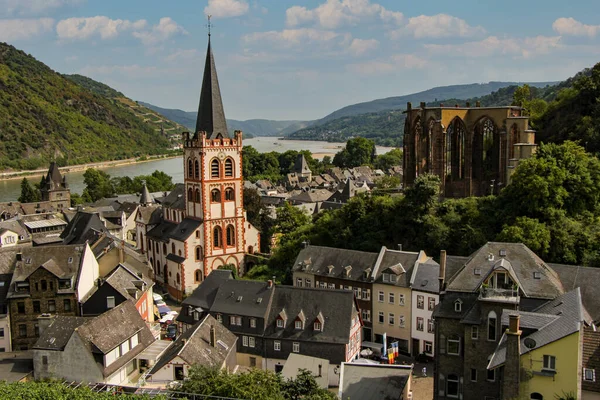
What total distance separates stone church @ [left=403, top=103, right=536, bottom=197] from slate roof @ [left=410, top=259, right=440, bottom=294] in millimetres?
14332

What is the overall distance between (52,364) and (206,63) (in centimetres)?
3484

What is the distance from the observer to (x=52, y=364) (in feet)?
107

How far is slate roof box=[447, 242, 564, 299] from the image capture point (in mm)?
26562

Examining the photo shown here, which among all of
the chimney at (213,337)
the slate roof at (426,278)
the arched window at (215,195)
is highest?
the arched window at (215,195)

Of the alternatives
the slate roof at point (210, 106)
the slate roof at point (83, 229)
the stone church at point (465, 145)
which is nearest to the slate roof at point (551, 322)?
the stone church at point (465, 145)

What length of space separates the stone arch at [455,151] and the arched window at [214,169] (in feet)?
69.0

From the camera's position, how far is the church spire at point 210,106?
187ft

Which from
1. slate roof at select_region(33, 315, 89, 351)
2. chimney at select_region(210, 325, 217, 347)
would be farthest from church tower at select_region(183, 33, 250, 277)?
slate roof at select_region(33, 315, 89, 351)

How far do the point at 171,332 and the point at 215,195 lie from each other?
16935 mm

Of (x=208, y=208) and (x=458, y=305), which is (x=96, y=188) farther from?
(x=458, y=305)

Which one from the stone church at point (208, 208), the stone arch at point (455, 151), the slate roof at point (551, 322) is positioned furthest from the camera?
the stone church at point (208, 208)

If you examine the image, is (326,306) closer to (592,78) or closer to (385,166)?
(592,78)

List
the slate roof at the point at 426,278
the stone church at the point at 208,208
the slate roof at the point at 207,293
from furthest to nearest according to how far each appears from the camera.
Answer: the stone church at the point at 208,208 < the slate roof at the point at 207,293 < the slate roof at the point at 426,278

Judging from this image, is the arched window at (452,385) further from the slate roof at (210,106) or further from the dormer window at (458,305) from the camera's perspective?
the slate roof at (210,106)
